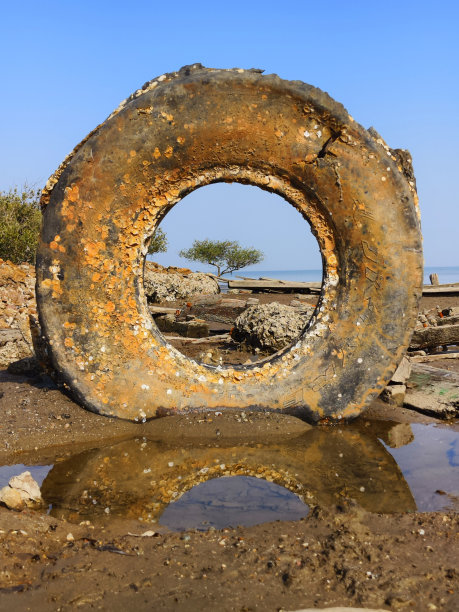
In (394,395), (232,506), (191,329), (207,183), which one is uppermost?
(207,183)

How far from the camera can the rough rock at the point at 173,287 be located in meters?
13.4

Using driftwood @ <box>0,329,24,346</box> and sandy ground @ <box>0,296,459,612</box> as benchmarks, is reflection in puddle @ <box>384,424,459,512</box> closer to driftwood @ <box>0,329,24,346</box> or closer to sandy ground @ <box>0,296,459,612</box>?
sandy ground @ <box>0,296,459,612</box>

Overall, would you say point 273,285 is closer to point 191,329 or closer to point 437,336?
point 191,329

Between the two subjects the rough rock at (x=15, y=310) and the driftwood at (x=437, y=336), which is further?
the driftwood at (x=437, y=336)

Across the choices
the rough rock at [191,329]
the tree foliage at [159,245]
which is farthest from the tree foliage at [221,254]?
the rough rock at [191,329]

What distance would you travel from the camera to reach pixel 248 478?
3.08 m

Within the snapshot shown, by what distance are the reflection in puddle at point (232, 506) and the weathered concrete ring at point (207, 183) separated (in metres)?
1.04

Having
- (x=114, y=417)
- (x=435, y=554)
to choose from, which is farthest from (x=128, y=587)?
(x=114, y=417)

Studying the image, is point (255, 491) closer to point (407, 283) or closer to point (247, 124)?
point (407, 283)

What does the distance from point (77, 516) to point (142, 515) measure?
308 mm

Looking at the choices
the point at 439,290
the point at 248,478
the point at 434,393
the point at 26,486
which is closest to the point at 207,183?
the point at 248,478

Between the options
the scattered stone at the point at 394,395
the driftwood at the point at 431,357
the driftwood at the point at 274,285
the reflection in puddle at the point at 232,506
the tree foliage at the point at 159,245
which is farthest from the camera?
the tree foliage at the point at 159,245

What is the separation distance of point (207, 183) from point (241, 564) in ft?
8.86

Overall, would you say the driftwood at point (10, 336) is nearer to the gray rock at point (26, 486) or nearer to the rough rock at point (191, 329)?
the rough rock at point (191, 329)
